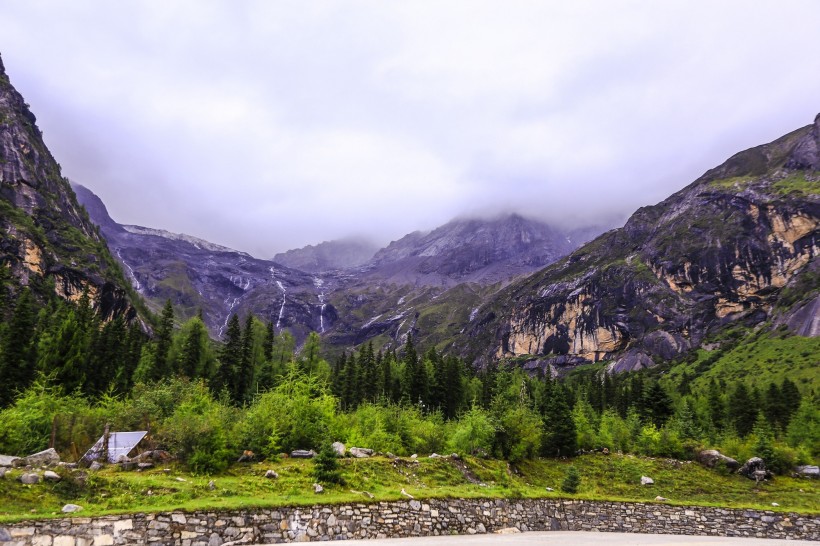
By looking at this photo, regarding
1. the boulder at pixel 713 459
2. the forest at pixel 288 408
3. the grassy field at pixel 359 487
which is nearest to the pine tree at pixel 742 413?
the forest at pixel 288 408

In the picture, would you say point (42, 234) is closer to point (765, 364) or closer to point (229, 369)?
point (229, 369)

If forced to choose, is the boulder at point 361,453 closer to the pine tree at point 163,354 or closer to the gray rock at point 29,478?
the gray rock at point 29,478

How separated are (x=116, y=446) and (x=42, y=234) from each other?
152391 mm

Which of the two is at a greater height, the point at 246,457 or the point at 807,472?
the point at 246,457

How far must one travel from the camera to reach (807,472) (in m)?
48.8

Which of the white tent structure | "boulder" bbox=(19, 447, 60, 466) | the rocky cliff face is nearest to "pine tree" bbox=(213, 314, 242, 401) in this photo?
the white tent structure

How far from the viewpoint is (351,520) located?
2038 centimetres

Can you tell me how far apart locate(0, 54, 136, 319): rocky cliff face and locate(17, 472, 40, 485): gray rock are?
11985 centimetres

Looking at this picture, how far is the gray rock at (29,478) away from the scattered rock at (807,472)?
6315 centimetres

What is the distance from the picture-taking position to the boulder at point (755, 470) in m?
46.4

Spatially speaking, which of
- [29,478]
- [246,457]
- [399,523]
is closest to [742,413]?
[399,523]

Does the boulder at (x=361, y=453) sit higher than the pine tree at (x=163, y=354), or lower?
lower

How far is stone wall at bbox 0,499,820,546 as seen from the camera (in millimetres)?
15594

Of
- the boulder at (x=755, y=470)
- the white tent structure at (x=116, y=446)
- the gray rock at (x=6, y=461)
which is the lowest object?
the boulder at (x=755, y=470)
